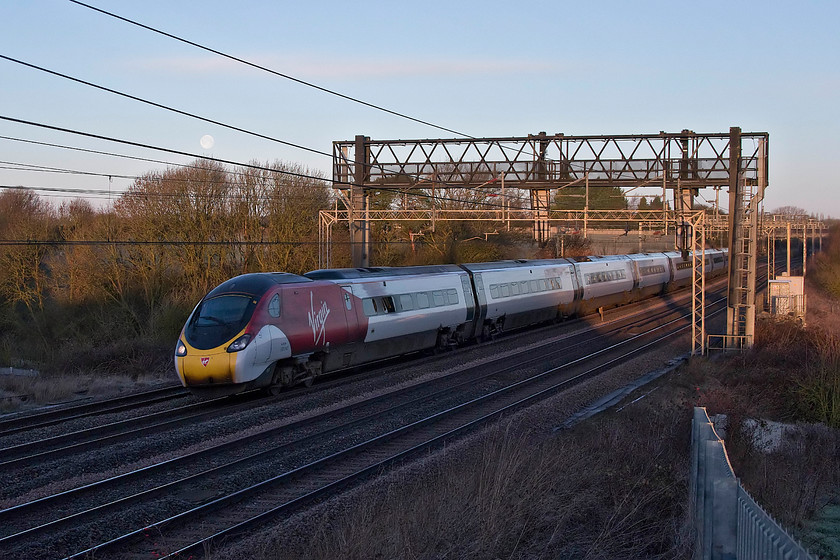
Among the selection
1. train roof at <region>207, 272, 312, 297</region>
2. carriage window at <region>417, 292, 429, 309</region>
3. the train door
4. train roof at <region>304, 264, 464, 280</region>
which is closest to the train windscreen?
train roof at <region>207, 272, 312, 297</region>

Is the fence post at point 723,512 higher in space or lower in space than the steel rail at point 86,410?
higher

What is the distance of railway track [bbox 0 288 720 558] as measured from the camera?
812 centimetres

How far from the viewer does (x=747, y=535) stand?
16.0 feet

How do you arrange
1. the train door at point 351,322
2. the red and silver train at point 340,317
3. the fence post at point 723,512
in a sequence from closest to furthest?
the fence post at point 723,512, the red and silver train at point 340,317, the train door at point 351,322

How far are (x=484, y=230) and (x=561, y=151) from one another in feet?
47.3

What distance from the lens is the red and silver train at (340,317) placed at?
15008 mm

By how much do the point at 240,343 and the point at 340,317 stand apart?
324cm

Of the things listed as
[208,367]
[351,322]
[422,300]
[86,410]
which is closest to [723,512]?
[208,367]

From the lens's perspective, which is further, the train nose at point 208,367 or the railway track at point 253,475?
the train nose at point 208,367

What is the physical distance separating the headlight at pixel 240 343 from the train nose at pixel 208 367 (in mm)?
129

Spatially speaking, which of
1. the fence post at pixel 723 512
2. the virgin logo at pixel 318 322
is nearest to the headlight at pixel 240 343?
the virgin logo at pixel 318 322

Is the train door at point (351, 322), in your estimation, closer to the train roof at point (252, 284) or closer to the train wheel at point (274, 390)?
the train roof at point (252, 284)

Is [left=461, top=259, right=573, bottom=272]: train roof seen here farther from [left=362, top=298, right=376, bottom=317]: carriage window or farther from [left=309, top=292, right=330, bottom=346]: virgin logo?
[left=309, top=292, right=330, bottom=346]: virgin logo

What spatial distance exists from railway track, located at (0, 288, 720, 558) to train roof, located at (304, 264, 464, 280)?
3389 millimetres
